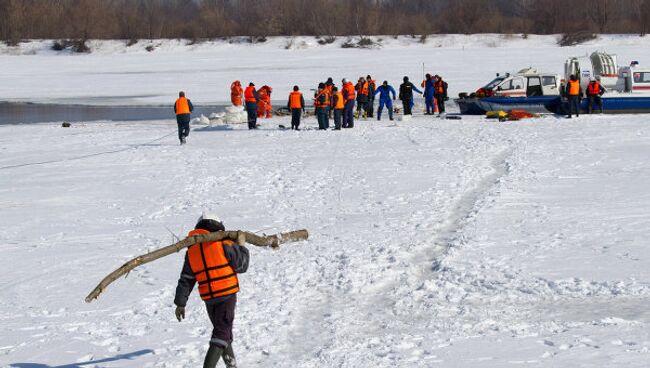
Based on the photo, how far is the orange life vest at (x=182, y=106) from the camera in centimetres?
1975

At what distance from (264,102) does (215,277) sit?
21384 millimetres

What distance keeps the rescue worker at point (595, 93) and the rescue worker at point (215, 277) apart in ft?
64.8

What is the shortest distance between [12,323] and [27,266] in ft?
7.11

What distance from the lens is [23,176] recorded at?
16781 mm

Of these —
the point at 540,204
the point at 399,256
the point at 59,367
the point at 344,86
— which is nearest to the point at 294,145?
the point at 344,86


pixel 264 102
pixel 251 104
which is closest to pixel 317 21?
pixel 264 102

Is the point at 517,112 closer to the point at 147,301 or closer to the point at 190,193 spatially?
the point at 190,193

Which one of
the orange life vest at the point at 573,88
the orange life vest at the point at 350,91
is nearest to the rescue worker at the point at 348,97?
the orange life vest at the point at 350,91

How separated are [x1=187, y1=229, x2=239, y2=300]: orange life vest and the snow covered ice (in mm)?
1023

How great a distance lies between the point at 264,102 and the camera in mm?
27141

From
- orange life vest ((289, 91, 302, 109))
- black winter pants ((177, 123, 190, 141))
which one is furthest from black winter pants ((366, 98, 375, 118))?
black winter pants ((177, 123, 190, 141))

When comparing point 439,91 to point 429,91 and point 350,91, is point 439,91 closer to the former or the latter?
point 429,91

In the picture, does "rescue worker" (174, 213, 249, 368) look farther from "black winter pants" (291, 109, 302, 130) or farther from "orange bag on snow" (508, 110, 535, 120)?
"orange bag on snow" (508, 110, 535, 120)

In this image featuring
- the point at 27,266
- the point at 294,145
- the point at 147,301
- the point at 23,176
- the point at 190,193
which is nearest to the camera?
the point at 147,301
